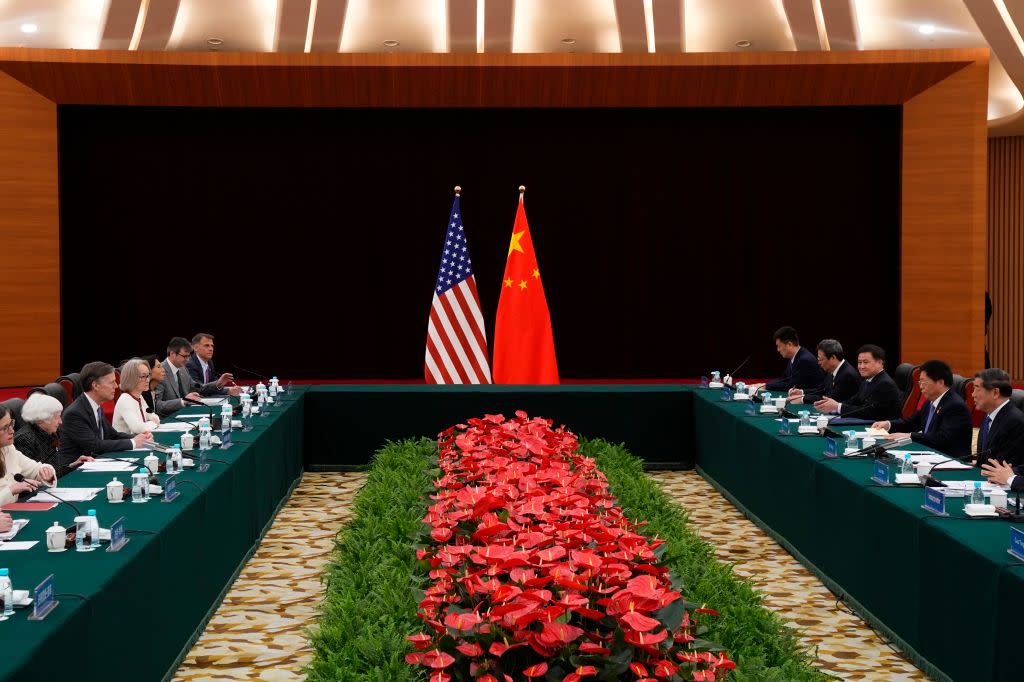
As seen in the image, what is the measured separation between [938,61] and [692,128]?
2.73m

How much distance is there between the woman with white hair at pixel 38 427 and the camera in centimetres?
534

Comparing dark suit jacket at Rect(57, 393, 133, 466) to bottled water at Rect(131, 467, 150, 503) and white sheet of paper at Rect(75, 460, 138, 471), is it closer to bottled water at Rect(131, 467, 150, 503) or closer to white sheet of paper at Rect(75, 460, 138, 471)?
white sheet of paper at Rect(75, 460, 138, 471)

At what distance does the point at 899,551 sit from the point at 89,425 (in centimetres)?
414

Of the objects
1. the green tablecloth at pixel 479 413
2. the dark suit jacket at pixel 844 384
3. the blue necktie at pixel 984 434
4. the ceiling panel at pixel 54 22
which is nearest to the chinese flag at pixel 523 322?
the green tablecloth at pixel 479 413

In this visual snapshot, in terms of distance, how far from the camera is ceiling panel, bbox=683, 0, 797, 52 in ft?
37.8

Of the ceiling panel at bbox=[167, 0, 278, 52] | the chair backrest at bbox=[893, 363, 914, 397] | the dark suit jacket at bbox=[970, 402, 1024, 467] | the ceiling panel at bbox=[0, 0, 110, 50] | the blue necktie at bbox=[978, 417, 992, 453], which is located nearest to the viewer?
the dark suit jacket at bbox=[970, 402, 1024, 467]

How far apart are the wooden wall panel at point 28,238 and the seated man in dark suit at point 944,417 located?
9433 mm

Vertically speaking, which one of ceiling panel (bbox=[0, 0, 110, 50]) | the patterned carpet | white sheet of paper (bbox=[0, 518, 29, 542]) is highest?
ceiling panel (bbox=[0, 0, 110, 50])

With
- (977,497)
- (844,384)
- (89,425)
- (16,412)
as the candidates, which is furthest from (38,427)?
(844,384)

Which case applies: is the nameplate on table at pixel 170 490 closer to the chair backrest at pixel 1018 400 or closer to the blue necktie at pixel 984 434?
the blue necktie at pixel 984 434

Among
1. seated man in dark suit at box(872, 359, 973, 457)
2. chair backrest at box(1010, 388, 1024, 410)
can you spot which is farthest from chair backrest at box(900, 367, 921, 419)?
chair backrest at box(1010, 388, 1024, 410)

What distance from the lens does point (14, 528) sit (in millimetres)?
3865

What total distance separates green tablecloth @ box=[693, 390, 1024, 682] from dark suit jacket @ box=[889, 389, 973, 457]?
0.34 meters

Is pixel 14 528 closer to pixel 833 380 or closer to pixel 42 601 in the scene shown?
pixel 42 601
